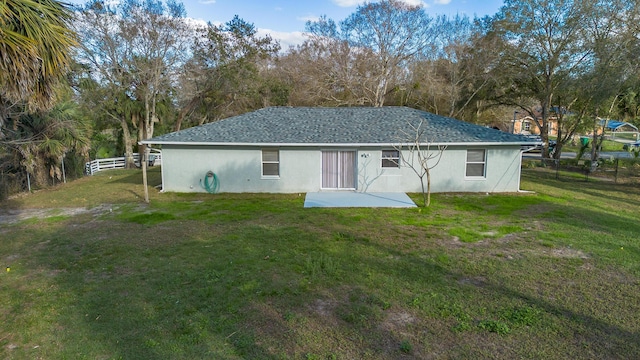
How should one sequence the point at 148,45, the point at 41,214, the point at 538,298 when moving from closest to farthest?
1. the point at 538,298
2. the point at 41,214
3. the point at 148,45

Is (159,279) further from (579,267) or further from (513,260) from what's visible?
(579,267)

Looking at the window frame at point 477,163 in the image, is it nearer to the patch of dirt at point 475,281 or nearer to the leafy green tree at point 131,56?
the patch of dirt at point 475,281

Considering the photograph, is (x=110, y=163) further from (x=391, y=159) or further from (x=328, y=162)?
(x=391, y=159)

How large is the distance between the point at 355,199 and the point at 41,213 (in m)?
10.4

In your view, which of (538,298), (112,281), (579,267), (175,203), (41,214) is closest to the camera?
(538,298)

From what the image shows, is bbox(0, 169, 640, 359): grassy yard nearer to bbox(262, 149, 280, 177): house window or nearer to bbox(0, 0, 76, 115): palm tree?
bbox(0, 0, 76, 115): palm tree

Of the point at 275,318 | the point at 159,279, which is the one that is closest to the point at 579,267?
the point at 275,318

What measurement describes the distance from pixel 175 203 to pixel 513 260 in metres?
10.8

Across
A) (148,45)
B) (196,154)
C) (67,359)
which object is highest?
(148,45)

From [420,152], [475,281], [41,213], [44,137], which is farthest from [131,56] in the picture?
[475,281]

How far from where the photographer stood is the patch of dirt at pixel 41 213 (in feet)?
37.9

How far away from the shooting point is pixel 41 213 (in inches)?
480

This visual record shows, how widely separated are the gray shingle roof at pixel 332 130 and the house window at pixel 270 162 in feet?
1.92

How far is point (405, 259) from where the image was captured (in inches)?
306
